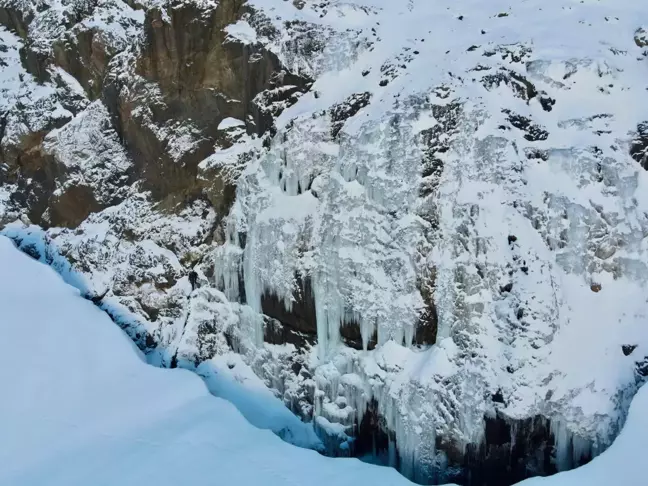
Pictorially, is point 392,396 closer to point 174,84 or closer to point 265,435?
point 265,435

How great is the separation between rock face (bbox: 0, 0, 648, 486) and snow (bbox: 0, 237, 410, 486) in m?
1.46

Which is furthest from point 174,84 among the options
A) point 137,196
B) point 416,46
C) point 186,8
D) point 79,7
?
point 416,46

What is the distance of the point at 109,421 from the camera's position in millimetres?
9812

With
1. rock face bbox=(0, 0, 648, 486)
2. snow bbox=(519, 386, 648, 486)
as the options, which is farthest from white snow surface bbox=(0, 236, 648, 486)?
rock face bbox=(0, 0, 648, 486)

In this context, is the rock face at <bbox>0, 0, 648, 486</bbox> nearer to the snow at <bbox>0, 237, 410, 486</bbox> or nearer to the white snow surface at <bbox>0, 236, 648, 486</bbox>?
the white snow surface at <bbox>0, 236, 648, 486</bbox>

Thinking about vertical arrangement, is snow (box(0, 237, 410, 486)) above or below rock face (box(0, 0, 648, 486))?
below

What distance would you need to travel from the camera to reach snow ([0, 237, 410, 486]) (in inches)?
350

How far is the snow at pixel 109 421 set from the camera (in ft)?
29.2

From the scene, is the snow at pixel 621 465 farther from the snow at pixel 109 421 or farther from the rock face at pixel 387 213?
the snow at pixel 109 421

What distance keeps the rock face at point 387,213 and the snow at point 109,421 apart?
57.6 inches

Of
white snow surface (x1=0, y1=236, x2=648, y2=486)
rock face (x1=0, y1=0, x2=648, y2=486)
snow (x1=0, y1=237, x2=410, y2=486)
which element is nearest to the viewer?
white snow surface (x1=0, y1=236, x2=648, y2=486)

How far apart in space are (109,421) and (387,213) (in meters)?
5.67

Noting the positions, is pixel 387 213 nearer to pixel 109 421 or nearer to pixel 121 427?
pixel 121 427

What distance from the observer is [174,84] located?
12.8m
